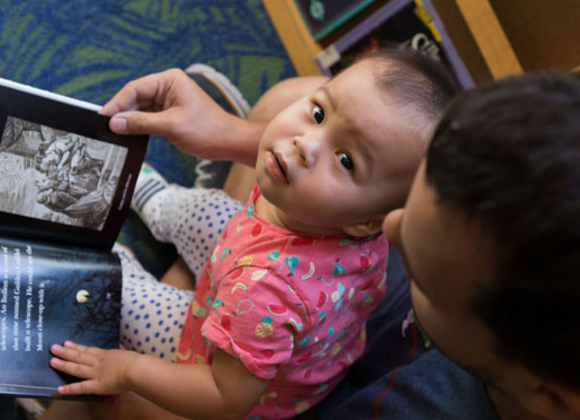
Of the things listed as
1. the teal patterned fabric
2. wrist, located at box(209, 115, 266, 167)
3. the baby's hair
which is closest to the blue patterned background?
the teal patterned fabric

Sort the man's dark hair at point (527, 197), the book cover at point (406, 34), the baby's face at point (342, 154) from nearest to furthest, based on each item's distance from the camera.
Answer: the man's dark hair at point (527, 197)
the baby's face at point (342, 154)
the book cover at point (406, 34)

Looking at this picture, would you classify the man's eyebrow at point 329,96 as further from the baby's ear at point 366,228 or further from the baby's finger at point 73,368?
the baby's finger at point 73,368

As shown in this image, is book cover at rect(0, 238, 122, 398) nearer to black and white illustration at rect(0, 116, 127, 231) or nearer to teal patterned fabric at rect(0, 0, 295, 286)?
black and white illustration at rect(0, 116, 127, 231)

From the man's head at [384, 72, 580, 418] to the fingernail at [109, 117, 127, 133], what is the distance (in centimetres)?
55

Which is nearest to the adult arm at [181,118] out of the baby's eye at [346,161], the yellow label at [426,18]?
the baby's eye at [346,161]

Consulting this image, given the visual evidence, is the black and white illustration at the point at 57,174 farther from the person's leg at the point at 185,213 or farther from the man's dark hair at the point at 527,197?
the man's dark hair at the point at 527,197

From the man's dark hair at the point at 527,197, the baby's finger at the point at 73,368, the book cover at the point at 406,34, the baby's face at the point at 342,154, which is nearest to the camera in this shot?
the man's dark hair at the point at 527,197

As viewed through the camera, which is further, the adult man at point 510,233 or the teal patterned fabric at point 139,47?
the teal patterned fabric at point 139,47

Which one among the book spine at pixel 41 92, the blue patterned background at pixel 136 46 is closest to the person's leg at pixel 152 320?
the blue patterned background at pixel 136 46

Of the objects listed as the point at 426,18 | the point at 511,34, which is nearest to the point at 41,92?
the point at 426,18

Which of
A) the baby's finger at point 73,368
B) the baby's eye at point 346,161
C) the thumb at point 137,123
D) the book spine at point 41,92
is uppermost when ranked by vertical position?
the book spine at point 41,92

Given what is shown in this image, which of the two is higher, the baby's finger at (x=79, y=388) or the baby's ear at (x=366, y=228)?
the baby's finger at (x=79, y=388)

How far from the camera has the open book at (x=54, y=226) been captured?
2.35 ft

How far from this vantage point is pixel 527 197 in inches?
12.7
